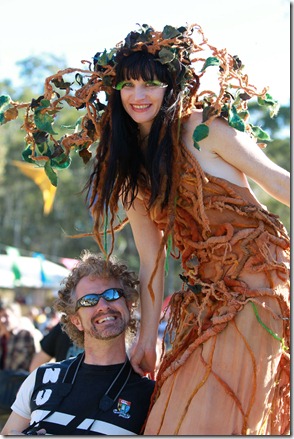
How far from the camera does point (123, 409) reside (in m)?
3.03

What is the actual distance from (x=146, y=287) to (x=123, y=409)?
54cm

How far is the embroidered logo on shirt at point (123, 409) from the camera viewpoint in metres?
3.01

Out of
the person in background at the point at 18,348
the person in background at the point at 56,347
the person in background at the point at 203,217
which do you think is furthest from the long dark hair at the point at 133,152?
the person in background at the point at 18,348

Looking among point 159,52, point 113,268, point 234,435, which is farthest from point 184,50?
point 234,435

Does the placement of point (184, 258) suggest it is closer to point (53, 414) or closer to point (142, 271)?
point (142, 271)

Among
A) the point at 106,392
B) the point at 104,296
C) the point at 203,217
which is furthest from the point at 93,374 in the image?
the point at 203,217

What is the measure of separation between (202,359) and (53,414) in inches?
29.5

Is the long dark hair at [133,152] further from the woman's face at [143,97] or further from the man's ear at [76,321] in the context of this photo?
the man's ear at [76,321]

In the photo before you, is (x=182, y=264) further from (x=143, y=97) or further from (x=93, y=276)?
(x=143, y=97)

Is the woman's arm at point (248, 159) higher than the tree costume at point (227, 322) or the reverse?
higher

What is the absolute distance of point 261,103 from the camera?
11.1 ft

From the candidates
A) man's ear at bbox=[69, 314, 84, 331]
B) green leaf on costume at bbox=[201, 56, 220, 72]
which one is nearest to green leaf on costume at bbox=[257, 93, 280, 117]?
green leaf on costume at bbox=[201, 56, 220, 72]

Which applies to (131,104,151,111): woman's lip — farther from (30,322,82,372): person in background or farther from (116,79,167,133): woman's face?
(30,322,82,372): person in background

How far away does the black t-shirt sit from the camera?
9.82 ft
